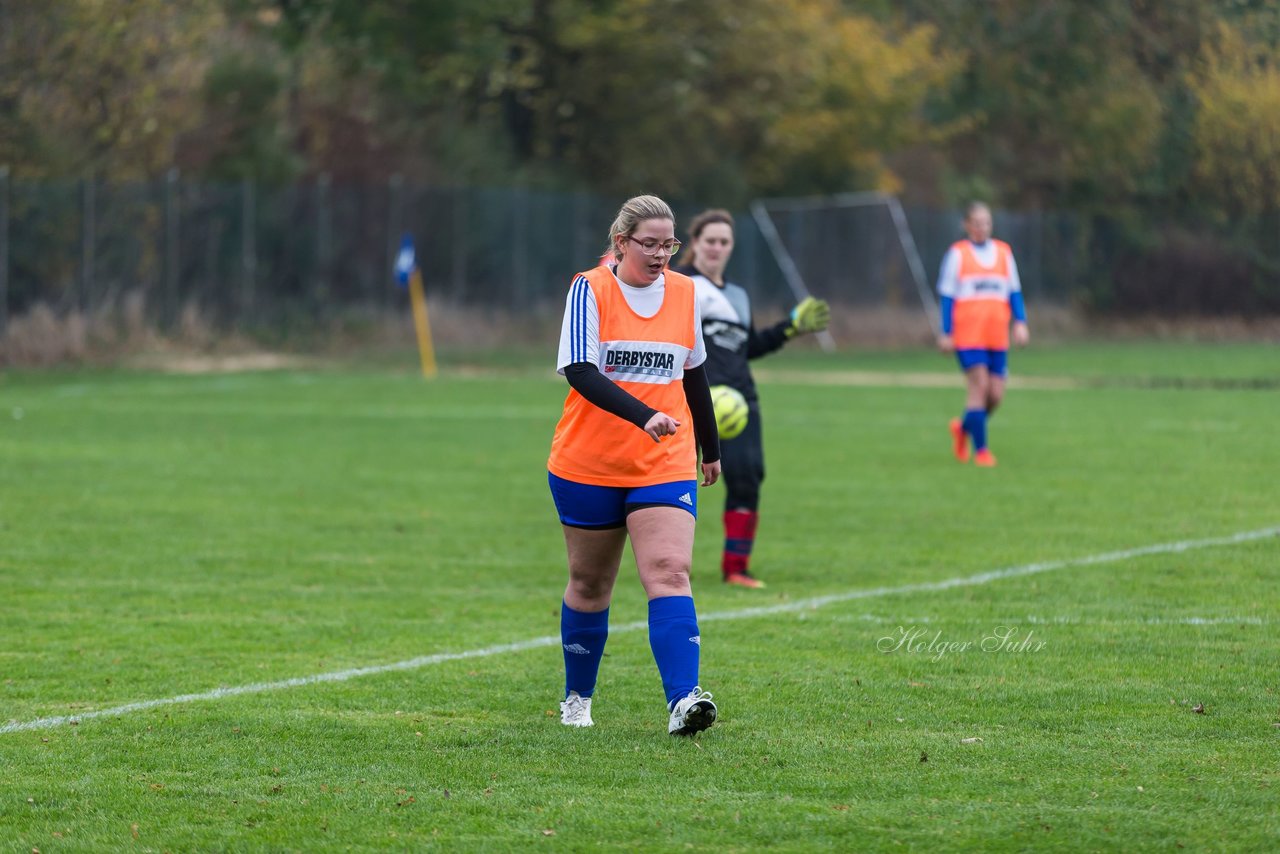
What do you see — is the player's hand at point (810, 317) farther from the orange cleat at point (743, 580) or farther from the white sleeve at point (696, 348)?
the white sleeve at point (696, 348)

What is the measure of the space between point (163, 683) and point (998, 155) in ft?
142

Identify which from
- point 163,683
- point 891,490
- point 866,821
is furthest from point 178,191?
point 866,821

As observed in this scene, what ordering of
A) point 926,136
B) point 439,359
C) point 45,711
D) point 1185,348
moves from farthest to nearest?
1. point 926,136
2. point 1185,348
3. point 439,359
4. point 45,711

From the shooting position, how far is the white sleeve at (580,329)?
645 centimetres

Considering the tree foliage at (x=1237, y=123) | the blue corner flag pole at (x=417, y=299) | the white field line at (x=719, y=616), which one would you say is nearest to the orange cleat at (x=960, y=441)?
the white field line at (x=719, y=616)

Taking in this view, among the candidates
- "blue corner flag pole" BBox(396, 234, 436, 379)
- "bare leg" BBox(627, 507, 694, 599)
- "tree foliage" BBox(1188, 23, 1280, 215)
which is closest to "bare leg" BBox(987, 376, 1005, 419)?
"bare leg" BBox(627, 507, 694, 599)

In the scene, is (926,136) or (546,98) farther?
(926,136)

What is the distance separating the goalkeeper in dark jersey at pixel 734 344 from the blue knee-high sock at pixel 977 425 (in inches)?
250

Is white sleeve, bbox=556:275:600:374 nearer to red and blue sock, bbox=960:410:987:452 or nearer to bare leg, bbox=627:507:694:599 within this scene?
bare leg, bbox=627:507:694:599

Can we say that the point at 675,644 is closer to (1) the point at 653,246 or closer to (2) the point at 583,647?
(2) the point at 583,647

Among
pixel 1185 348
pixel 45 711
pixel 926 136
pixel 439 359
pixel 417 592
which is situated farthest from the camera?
pixel 926 136

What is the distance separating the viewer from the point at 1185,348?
39.6 metres

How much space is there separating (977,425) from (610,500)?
10.3 metres

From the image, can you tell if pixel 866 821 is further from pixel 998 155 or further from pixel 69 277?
pixel 998 155
